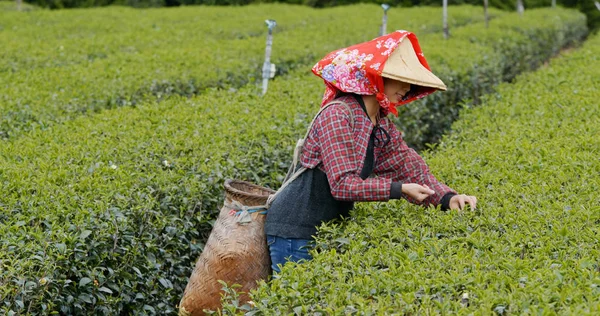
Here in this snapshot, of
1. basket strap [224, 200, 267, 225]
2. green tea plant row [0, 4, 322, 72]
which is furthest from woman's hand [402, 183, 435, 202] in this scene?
green tea plant row [0, 4, 322, 72]

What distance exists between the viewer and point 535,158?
4.78 m

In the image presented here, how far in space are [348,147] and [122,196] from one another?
150 cm

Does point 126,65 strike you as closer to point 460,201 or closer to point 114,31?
point 460,201

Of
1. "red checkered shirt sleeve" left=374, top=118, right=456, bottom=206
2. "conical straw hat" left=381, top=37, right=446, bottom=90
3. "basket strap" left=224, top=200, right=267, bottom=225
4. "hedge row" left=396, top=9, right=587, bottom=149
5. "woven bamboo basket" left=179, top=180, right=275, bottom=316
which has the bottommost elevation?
"hedge row" left=396, top=9, right=587, bottom=149

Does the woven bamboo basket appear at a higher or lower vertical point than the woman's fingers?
lower

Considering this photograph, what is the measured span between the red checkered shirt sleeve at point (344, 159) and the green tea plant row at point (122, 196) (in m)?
1.29

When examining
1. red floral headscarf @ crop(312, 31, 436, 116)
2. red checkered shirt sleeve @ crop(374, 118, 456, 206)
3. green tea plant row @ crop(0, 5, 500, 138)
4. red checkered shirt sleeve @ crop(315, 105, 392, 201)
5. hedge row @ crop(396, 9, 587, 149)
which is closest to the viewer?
red checkered shirt sleeve @ crop(315, 105, 392, 201)

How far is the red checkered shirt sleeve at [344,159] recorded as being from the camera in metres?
3.42

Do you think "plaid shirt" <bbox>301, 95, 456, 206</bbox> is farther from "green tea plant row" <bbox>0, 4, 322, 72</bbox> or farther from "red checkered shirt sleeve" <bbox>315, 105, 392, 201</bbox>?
"green tea plant row" <bbox>0, 4, 322, 72</bbox>

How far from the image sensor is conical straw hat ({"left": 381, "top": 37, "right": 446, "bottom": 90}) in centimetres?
357

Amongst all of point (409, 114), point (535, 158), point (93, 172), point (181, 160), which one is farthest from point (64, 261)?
point (409, 114)

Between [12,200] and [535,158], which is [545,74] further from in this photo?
[12,200]

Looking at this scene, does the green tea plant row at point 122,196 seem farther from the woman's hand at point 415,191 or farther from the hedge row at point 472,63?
the hedge row at point 472,63

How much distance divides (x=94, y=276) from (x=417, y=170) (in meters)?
1.77
